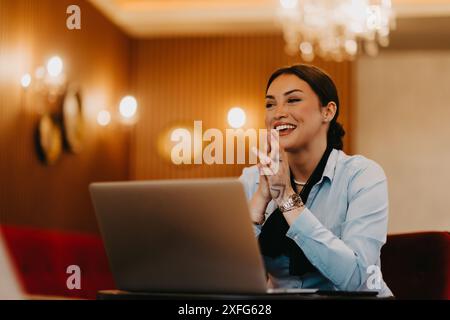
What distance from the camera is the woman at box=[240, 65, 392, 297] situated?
4.92 feet

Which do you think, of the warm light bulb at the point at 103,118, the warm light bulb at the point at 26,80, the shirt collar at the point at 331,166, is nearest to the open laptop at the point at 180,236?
the shirt collar at the point at 331,166

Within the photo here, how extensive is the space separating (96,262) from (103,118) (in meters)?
2.56

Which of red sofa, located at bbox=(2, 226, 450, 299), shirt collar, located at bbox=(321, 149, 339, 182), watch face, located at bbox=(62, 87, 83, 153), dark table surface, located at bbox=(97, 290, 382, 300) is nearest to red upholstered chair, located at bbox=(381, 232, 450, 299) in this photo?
red sofa, located at bbox=(2, 226, 450, 299)

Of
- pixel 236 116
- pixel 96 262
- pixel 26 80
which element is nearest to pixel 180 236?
pixel 96 262

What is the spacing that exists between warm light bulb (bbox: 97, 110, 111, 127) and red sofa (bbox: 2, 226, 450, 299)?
2.00m

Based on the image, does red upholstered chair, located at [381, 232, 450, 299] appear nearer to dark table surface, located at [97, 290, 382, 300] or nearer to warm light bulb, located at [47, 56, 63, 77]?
dark table surface, located at [97, 290, 382, 300]

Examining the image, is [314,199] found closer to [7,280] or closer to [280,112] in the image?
[280,112]

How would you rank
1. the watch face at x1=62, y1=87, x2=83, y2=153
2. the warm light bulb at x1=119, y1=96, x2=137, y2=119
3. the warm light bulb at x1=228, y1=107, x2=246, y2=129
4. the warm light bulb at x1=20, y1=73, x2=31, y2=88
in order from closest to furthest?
Result: the warm light bulb at x1=20, y1=73, x2=31, y2=88 → the watch face at x1=62, y1=87, x2=83, y2=153 → the warm light bulb at x1=119, y1=96, x2=137, y2=119 → the warm light bulb at x1=228, y1=107, x2=246, y2=129

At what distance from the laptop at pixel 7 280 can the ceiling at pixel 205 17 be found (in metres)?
5.60

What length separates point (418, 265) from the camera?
5.77ft

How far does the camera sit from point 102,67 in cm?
600

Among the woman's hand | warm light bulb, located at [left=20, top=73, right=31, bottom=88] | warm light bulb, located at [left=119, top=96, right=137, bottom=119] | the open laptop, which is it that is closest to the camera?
the open laptop

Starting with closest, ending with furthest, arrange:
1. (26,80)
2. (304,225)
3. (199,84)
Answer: (304,225) < (26,80) < (199,84)
